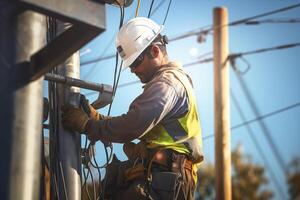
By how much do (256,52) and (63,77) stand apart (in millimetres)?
8778

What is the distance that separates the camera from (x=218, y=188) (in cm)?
943

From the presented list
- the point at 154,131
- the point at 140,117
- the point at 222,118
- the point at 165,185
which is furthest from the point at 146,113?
the point at 222,118

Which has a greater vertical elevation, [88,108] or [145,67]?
[145,67]

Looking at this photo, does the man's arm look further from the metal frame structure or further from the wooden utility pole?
the wooden utility pole

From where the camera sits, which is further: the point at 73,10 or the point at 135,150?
the point at 135,150

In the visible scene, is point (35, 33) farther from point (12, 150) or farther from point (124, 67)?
point (124, 67)

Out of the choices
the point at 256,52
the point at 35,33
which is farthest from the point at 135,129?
the point at 256,52

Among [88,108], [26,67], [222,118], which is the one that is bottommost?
[26,67]

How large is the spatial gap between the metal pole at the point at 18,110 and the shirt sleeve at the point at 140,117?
5.05ft

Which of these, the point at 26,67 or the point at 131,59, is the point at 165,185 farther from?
the point at 26,67

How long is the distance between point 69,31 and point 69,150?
1662mm

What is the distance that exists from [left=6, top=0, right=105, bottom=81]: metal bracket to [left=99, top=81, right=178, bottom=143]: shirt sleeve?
5.14ft

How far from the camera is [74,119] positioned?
3.45 meters

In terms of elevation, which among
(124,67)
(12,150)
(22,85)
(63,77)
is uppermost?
(124,67)
